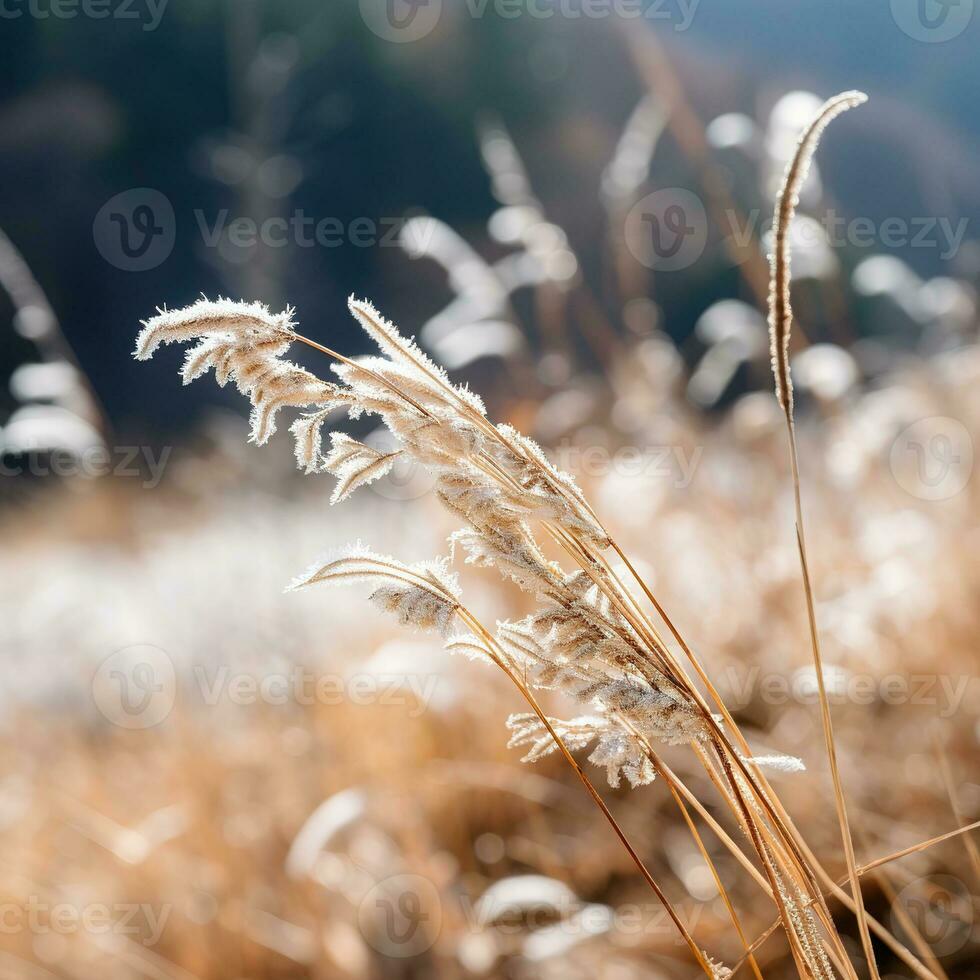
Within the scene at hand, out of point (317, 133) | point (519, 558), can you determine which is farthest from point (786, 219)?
point (317, 133)

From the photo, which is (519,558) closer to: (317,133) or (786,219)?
(786,219)

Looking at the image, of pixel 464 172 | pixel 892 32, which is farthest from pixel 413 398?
pixel 464 172

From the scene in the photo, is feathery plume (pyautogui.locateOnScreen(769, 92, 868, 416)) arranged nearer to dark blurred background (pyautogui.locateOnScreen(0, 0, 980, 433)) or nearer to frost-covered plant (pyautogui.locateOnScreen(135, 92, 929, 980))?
frost-covered plant (pyautogui.locateOnScreen(135, 92, 929, 980))

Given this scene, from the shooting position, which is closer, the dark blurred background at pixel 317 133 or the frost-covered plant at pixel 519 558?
the frost-covered plant at pixel 519 558

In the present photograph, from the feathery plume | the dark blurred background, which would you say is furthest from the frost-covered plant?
the dark blurred background

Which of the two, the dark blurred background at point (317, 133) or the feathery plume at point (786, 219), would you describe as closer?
the feathery plume at point (786, 219)

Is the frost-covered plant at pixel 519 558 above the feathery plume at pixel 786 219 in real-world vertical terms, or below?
below

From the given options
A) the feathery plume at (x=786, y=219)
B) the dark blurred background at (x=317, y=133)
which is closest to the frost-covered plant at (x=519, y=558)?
the feathery plume at (x=786, y=219)

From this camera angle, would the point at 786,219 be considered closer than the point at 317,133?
Yes

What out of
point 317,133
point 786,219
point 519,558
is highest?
point 317,133

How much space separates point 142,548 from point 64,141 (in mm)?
12410

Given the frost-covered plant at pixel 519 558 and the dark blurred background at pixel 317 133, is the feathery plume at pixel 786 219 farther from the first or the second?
the dark blurred background at pixel 317 133

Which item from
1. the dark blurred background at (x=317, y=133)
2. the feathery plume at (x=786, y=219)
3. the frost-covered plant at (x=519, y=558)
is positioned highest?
the dark blurred background at (x=317, y=133)

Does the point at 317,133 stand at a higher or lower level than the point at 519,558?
higher
